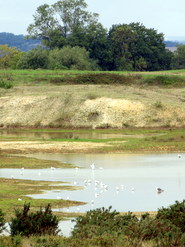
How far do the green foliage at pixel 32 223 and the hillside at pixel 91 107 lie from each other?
152 feet

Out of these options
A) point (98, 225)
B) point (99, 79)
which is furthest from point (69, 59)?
point (98, 225)

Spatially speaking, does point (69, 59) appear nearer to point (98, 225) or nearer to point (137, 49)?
point (137, 49)

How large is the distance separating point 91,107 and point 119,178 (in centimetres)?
3484

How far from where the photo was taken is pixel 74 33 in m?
110

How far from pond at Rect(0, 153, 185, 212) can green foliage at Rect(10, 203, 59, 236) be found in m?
6.74

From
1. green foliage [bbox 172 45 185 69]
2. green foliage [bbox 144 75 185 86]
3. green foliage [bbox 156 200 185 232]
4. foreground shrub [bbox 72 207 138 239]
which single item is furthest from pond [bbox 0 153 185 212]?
green foliage [bbox 172 45 185 69]

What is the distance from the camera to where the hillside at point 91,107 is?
2576 inches

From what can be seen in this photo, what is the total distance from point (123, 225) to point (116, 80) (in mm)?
62596

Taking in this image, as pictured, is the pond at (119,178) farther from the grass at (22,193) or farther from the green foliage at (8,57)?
the green foliage at (8,57)

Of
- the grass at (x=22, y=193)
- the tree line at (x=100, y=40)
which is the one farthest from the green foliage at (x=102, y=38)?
the grass at (x=22, y=193)

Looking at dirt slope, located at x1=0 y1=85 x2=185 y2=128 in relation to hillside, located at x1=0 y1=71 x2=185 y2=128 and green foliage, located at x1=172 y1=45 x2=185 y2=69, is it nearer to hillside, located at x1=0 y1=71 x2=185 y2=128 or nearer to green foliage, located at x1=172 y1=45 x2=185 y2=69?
hillside, located at x1=0 y1=71 x2=185 y2=128

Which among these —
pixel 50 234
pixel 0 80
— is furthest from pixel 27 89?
pixel 50 234

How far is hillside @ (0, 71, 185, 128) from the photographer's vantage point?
65.4 metres

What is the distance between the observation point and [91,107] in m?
68.1
